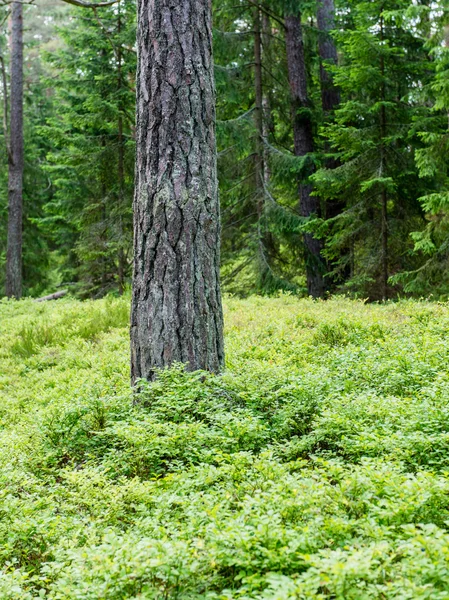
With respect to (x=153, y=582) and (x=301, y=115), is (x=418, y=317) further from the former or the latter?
(x=301, y=115)

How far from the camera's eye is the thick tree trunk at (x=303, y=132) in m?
13.7

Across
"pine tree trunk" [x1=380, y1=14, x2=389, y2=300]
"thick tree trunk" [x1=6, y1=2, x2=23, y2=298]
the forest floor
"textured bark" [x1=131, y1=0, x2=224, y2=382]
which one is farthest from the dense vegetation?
the forest floor

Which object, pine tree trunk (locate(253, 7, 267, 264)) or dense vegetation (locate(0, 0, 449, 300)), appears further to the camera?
pine tree trunk (locate(253, 7, 267, 264))

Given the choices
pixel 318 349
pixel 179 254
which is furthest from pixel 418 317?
pixel 179 254

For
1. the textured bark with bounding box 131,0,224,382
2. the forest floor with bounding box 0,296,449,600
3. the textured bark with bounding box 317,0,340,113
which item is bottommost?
the forest floor with bounding box 0,296,449,600

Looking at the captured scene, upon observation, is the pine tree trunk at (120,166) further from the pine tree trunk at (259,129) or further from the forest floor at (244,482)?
the forest floor at (244,482)

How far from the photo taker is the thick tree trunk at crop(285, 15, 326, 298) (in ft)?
45.0

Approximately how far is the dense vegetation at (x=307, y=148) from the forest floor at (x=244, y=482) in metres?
5.69

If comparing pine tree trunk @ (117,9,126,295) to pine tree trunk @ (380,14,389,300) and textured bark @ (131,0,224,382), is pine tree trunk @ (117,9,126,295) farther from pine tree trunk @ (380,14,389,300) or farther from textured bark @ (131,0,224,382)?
textured bark @ (131,0,224,382)

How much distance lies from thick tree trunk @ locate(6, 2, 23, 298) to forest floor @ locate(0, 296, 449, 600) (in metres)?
12.8

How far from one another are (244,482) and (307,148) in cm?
1196

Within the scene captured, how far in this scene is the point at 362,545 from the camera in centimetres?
251

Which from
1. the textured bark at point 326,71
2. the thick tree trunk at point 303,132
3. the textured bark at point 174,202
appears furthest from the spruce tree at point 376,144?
the textured bark at point 174,202

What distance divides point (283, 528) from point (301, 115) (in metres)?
12.5
